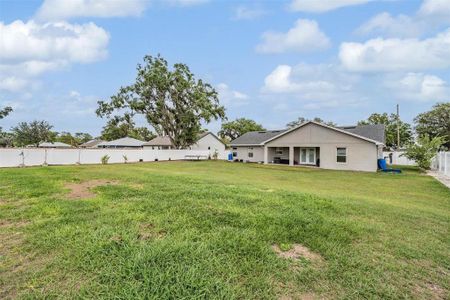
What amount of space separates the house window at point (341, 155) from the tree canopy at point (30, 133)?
4884 centimetres

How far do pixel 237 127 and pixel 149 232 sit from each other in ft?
173

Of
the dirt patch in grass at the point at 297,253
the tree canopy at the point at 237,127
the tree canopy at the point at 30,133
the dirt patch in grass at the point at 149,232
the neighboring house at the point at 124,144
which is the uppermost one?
the tree canopy at the point at 237,127

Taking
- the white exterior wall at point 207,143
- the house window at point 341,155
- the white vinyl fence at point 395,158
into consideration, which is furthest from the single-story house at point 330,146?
the white exterior wall at point 207,143

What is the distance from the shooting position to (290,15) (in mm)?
13758

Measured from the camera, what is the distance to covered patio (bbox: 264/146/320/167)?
81.3 ft

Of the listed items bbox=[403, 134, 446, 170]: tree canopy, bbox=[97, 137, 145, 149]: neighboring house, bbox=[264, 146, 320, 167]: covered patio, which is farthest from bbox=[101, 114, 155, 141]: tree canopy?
bbox=[403, 134, 446, 170]: tree canopy

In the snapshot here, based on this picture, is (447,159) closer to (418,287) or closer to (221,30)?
(221,30)

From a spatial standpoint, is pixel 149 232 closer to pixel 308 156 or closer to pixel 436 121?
pixel 308 156

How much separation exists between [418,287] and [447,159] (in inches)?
717

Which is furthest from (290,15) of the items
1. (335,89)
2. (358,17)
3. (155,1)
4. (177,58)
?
(177,58)

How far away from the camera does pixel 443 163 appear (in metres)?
18.3

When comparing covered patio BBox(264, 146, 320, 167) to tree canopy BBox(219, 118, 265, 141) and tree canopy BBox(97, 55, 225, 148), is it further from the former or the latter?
tree canopy BBox(219, 118, 265, 141)

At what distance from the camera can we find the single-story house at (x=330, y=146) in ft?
68.2

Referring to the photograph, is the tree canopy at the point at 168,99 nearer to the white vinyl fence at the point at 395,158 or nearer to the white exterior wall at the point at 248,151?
the white exterior wall at the point at 248,151
